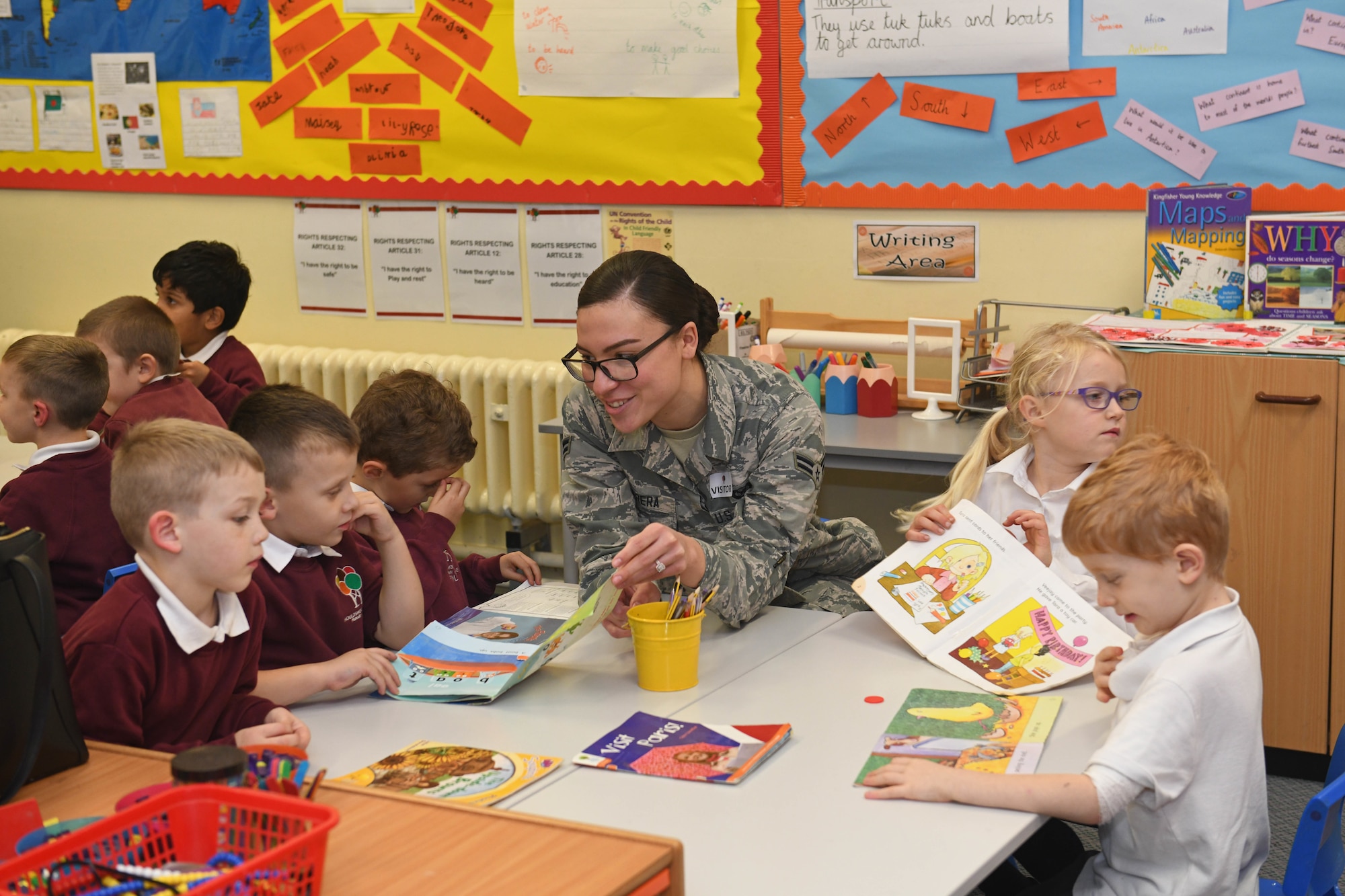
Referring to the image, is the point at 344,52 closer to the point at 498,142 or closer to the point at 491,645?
the point at 498,142

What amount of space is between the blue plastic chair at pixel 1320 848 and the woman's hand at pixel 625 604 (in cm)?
89

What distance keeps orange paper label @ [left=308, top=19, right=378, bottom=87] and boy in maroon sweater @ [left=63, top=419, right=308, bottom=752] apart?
284cm

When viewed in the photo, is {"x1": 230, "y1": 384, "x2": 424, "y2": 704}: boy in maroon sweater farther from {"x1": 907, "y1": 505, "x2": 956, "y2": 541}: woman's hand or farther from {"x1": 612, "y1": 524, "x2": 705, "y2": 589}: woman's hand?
{"x1": 907, "y1": 505, "x2": 956, "y2": 541}: woman's hand

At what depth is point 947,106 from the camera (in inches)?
133

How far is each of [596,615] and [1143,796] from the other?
71 cm

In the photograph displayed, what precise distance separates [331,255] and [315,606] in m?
2.66

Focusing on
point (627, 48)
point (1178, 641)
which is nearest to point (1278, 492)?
point (1178, 641)

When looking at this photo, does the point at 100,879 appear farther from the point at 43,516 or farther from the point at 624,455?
the point at 43,516

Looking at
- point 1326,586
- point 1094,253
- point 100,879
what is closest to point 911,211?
point 1094,253

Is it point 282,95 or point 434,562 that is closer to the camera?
point 434,562

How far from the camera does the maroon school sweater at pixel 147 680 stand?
4.90 ft

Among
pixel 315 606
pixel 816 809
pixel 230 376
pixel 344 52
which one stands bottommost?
pixel 816 809

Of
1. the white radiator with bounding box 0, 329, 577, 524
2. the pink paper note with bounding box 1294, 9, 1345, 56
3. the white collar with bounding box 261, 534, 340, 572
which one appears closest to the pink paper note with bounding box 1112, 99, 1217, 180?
the pink paper note with bounding box 1294, 9, 1345, 56

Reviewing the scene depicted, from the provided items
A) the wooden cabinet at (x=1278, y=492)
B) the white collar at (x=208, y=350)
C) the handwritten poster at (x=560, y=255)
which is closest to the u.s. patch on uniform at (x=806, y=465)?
the wooden cabinet at (x=1278, y=492)
